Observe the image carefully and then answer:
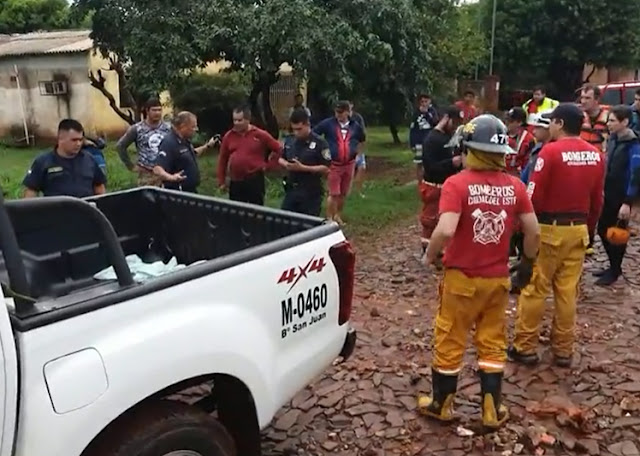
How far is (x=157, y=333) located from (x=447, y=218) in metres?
1.82

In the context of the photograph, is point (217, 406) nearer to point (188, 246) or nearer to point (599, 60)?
point (188, 246)

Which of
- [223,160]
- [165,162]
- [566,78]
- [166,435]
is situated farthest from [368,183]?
[566,78]

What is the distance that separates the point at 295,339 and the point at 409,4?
10329mm

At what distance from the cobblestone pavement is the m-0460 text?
1048 millimetres

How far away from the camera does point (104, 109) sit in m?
22.0

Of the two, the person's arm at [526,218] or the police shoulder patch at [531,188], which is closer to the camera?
the person's arm at [526,218]

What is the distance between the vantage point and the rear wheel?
2641 millimetres

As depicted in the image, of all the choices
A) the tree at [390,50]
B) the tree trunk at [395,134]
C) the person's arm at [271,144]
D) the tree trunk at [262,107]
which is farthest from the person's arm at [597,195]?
the tree trunk at [395,134]

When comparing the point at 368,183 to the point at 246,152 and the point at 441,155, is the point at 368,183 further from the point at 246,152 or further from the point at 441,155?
the point at 441,155

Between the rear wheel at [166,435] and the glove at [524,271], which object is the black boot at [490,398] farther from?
the rear wheel at [166,435]

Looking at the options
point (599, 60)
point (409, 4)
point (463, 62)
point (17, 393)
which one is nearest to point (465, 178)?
point (17, 393)

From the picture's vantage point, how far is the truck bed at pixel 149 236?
11.1ft

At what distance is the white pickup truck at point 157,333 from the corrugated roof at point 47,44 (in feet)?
60.7

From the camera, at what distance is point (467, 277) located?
4020mm
